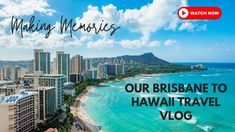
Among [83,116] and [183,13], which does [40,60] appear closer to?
[83,116]

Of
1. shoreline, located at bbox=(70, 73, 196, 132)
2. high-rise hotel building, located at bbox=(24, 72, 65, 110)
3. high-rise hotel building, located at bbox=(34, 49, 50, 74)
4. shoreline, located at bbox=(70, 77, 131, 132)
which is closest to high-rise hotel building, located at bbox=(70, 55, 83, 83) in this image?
high-rise hotel building, located at bbox=(34, 49, 50, 74)

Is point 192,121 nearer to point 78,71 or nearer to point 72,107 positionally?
point 72,107

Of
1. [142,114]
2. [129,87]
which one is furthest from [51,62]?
[129,87]

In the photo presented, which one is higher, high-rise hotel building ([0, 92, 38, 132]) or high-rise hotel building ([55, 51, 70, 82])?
high-rise hotel building ([55, 51, 70, 82])

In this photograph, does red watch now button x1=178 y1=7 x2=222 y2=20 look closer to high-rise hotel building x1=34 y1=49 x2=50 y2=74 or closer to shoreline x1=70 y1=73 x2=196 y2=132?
shoreline x1=70 y1=73 x2=196 y2=132

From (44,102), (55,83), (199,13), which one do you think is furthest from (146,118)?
(199,13)

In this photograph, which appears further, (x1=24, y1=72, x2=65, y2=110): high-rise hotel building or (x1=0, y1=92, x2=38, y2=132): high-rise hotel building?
(x1=24, y1=72, x2=65, y2=110): high-rise hotel building
